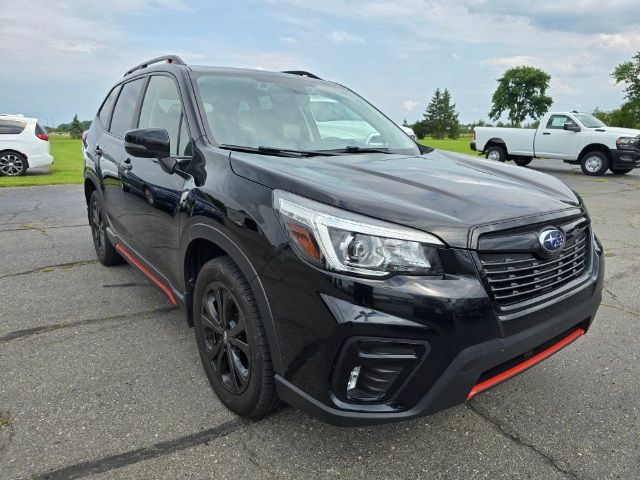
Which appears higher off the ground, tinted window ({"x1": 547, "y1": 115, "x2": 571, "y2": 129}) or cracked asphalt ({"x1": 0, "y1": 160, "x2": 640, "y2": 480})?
tinted window ({"x1": 547, "y1": 115, "x2": 571, "y2": 129})

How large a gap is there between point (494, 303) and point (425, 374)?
1.28ft

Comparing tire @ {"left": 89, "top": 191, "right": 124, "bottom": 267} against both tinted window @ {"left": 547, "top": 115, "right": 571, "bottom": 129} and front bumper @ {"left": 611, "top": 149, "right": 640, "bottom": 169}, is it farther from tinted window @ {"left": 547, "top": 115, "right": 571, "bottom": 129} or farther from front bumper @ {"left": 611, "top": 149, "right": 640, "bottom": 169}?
tinted window @ {"left": 547, "top": 115, "right": 571, "bottom": 129}

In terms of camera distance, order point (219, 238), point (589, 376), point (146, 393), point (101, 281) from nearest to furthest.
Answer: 1. point (219, 238)
2. point (146, 393)
3. point (589, 376)
4. point (101, 281)

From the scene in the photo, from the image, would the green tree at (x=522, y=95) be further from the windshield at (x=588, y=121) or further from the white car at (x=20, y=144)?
the white car at (x=20, y=144)

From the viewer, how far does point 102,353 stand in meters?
3.14

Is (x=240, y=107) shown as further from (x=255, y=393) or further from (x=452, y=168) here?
(x=255, y=393)

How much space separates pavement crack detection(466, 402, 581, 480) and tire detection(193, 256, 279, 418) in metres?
1.08

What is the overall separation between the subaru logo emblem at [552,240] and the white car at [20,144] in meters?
14.7

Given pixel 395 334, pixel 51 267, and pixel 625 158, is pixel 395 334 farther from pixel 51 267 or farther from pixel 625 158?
pixel 625 158

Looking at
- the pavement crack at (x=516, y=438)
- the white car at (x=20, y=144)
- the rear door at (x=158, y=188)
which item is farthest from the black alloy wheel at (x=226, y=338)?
the white car at (x=20, y=144)

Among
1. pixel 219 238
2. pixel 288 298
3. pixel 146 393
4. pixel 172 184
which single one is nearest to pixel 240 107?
pixel 172 184

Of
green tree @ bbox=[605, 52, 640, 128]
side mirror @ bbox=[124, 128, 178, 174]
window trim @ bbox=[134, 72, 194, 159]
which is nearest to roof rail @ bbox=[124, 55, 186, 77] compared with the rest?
window trim @ bbox=[134, 72, 194, 159]

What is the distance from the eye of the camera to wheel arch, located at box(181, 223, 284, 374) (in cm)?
208

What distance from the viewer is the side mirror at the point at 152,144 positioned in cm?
275
